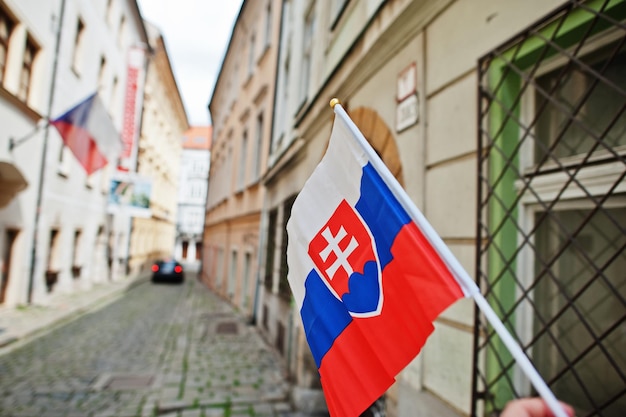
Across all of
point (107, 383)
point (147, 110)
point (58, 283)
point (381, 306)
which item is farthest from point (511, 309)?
point (147, 110)

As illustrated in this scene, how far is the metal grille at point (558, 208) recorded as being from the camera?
1.76 m

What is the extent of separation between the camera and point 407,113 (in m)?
3.25

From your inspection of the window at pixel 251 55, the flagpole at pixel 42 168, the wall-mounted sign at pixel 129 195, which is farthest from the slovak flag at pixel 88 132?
the wall-mounted sign at pixel 129 195

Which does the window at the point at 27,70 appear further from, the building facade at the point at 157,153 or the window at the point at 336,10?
the window at the point at 336,10

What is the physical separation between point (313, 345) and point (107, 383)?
5393mm

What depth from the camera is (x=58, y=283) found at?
12727 millimetres

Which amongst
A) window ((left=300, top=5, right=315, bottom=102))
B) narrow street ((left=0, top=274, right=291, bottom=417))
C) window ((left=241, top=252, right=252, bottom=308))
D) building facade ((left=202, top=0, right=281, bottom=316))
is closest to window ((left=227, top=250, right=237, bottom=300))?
building facade ((left=202, top=0, right=281, bottom=316))

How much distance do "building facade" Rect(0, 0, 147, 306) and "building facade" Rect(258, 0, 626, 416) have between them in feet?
30.4

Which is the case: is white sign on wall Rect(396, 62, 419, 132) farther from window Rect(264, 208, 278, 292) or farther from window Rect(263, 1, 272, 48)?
window Rect(263, 1, 272, 48)

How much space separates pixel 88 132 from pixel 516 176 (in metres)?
8.77

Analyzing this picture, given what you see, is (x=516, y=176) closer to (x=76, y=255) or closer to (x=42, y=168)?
(x=42, y=168)

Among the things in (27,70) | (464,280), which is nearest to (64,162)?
(27,70)

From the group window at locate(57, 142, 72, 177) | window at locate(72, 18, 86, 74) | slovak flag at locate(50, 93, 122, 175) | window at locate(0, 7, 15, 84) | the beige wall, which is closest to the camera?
the beige wall

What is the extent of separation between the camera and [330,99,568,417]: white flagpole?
896mm
